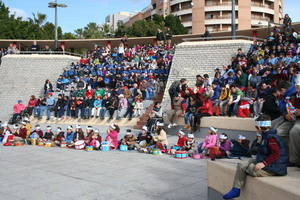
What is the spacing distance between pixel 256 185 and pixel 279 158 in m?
0.45

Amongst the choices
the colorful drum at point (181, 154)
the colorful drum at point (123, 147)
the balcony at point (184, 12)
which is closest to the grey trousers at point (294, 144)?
the colorful drum at point (181, 154)

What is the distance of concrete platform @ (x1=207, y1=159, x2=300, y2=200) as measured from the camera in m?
3.96

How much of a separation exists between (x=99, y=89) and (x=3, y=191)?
14.4m

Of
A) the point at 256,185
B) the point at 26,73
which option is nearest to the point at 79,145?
the point at 256,185

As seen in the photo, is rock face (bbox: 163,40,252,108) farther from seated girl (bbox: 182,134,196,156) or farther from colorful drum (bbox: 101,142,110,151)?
seated girl (bbox: 182,134,196,156)

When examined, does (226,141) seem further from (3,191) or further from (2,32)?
(2,32)

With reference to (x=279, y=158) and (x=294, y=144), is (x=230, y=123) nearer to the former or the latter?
(x=294, y=144)

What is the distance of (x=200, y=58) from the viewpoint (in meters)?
20.4

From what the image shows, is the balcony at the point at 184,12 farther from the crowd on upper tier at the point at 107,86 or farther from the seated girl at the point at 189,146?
the seated girl at the point at 189,146

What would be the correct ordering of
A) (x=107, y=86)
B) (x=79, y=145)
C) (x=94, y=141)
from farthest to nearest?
(x=107, y=86) < (x=79, y=145) < (x=94, y=141)

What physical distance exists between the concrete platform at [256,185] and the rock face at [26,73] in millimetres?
23274

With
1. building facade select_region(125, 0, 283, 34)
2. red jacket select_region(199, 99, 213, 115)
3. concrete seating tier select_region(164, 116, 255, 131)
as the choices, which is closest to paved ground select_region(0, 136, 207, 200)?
concrete seating tier select_region(164, 116, 255, 131)

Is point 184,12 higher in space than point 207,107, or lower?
higher

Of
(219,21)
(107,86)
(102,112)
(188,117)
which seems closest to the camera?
(188,117)
